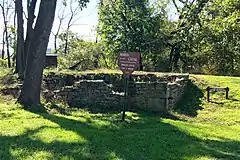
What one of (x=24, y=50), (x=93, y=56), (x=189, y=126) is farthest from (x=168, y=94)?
(x=93, y=56)

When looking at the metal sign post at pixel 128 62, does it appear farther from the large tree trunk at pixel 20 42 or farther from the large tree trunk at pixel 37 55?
the large tree trunk at pixel 20 42

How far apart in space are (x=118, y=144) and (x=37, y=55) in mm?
4982

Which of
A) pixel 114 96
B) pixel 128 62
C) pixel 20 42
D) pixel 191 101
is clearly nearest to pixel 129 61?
pixel 128 62

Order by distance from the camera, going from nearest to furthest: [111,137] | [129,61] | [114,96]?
[111,137] < [129,61] < [114,96]

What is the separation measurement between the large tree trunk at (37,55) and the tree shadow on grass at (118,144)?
2.31 metres

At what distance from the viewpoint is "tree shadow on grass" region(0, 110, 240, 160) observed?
6.37 m

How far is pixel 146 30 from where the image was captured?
80.1ft

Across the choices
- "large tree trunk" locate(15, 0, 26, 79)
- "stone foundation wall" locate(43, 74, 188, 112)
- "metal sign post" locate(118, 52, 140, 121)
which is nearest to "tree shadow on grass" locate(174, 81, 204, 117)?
"stone foundation wall" locate(43, 74, 188, 112)

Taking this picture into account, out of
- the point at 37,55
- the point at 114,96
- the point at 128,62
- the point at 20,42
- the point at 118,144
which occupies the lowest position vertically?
A: the point at 118,144

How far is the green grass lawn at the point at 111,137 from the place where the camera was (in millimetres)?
6441

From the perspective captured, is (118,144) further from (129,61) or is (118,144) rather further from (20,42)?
(20,42)

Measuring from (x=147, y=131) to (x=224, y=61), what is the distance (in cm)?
1509

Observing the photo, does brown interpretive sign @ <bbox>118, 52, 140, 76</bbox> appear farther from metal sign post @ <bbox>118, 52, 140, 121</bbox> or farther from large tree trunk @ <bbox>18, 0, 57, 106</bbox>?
large tree trunk @ <bbox>18, 0, 57, 106</bbox>

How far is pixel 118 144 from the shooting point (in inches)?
278
